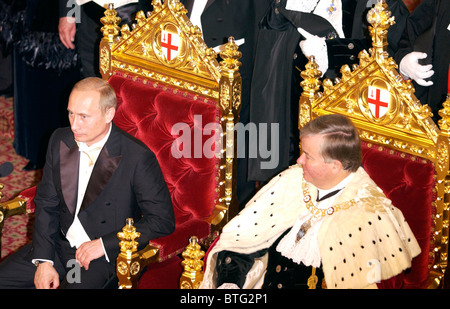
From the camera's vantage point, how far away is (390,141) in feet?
10.7

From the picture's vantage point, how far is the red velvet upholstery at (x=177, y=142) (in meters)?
3.77

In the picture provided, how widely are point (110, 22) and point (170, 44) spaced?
0.46 metres

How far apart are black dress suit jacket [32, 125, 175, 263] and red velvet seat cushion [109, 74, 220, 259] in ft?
0.73

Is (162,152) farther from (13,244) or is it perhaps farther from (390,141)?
(13,244)

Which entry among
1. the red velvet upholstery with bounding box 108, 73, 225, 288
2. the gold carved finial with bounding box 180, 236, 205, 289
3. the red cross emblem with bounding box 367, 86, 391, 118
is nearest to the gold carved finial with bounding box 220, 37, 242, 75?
the red velvet upholstery with bounding box 108, 73, 225, 288

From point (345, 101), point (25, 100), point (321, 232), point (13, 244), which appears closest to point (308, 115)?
point (345, 101)

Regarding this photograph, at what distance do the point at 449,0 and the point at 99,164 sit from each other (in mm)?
2082

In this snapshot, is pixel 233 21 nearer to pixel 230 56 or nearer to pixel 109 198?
pixel 230 56

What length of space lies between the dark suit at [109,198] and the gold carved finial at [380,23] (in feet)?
3.81

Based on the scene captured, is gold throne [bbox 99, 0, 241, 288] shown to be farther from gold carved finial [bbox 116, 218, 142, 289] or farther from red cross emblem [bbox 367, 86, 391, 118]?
red cross emblem [bbox 367, 86, 391, 118]

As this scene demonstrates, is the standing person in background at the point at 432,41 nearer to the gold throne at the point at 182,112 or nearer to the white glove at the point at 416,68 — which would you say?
the white glove at the point at 416,68

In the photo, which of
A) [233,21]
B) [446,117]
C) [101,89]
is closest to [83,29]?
[233,21]

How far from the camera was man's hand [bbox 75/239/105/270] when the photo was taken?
3.43m
